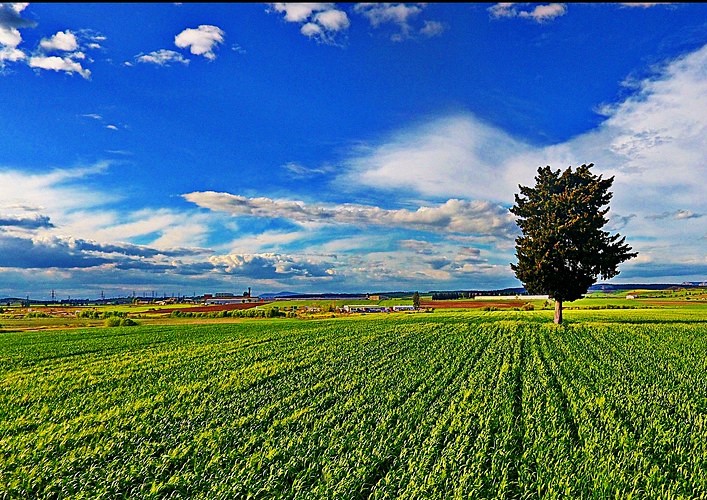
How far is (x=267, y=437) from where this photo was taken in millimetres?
10336

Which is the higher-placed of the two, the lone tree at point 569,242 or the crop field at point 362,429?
the lone tree at point 569,242

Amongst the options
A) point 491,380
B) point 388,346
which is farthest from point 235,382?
point 388,346

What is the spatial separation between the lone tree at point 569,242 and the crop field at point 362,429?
2130cm

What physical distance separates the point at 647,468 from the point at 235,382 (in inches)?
509

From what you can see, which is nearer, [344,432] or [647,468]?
[647,468]

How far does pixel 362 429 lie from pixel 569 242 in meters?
37.5

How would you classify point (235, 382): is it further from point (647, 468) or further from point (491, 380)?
point (647, 468)

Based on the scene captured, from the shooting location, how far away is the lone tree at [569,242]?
42.5 metres

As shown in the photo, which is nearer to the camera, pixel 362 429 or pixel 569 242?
pixel 362 429

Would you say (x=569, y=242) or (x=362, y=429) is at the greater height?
(x=569, y=242)

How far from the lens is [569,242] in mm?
43094

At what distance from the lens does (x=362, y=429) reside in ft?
A: 34.9

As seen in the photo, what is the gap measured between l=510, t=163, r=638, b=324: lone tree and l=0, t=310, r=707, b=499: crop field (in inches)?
839

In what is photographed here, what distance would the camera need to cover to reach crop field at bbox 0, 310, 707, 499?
7766 mm
